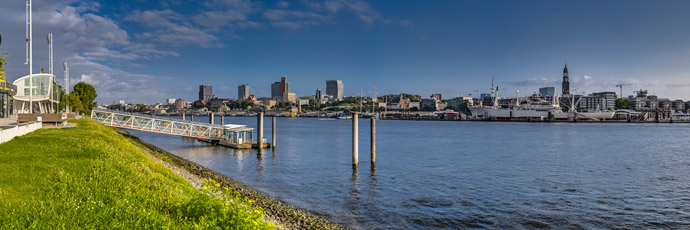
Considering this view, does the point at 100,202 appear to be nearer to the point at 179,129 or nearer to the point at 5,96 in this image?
the point at 5,96

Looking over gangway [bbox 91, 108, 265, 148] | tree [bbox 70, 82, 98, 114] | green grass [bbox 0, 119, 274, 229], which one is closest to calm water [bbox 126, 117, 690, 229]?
gangway [bbox 91, 108, 265, 148]

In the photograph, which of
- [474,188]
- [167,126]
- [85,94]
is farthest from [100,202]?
[85,94]

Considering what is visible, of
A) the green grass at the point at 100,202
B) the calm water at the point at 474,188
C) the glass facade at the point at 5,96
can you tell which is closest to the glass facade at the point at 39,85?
the glass facade at the point at 5,96

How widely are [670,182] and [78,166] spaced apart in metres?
42.0

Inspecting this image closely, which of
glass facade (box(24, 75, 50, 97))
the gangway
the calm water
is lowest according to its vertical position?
the calm water

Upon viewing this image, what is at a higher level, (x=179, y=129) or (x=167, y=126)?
(x=167, y=126)

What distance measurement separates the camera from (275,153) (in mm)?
50750

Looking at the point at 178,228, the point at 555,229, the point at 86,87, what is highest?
the point at 86,87

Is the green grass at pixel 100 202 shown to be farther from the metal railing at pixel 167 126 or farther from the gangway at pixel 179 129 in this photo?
the metal railing at pixel 167 126

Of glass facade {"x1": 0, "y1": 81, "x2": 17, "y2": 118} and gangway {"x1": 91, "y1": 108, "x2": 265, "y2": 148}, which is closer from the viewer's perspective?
glass facade {"x1": 0, "y1": 81, "x2": 17, "y2": 118}

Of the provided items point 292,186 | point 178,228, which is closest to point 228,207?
point 178,228

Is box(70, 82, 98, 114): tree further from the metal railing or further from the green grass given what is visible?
the green grass

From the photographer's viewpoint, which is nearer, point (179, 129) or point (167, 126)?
point (167, 126)

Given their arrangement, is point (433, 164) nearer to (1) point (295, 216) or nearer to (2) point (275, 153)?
(2) point (275, 153)
